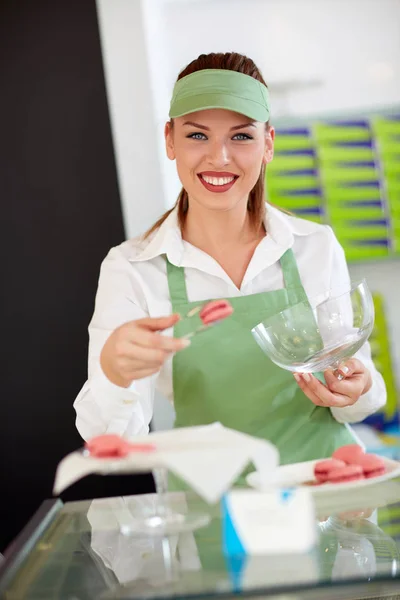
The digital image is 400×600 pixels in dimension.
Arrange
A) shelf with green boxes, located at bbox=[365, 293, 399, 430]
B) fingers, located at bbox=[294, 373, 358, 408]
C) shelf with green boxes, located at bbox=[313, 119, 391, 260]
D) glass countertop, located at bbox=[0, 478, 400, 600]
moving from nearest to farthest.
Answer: glass countertop, located at bbox=[0, 478, 400, 600]
fingers, located at bbox=[294, 373, 358, 408]
shelf with green boxes, located at bbox=[365, 293, 399, 430]
shelf with green boxes, located at bbox=[313, 119, 391, 260]

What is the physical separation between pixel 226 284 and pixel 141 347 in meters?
0.66

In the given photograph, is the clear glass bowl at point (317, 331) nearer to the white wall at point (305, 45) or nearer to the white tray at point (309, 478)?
the white tray at point (309, 478)

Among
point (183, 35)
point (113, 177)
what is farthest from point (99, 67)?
point (183, 35)

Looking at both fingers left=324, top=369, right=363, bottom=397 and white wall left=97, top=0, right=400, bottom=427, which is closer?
fingers left=324, top=369, right=363, bottom=397

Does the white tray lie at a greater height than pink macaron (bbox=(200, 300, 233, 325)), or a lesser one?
lesser

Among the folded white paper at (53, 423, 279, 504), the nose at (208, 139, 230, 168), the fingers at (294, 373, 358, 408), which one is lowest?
the fingers at (294, 373, 358, 408)

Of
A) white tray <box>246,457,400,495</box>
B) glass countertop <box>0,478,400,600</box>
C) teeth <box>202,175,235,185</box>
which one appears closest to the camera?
glass countertop <box>0,478,400,600</box>

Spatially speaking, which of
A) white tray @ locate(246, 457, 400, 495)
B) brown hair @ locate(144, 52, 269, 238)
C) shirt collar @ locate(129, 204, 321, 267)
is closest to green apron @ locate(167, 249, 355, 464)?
shirt collar @ locate(129, 204, 321, 267)

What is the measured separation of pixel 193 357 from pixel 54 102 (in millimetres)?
1471

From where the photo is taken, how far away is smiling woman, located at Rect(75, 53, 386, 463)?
187cm

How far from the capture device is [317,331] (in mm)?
1857

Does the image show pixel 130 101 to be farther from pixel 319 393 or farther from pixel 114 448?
pixel 114 448

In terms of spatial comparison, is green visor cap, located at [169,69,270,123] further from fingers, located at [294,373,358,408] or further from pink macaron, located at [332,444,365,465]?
pink macaron, located at [332,444,365,465]

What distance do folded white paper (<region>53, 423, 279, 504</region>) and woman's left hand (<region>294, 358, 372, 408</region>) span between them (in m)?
0.57
